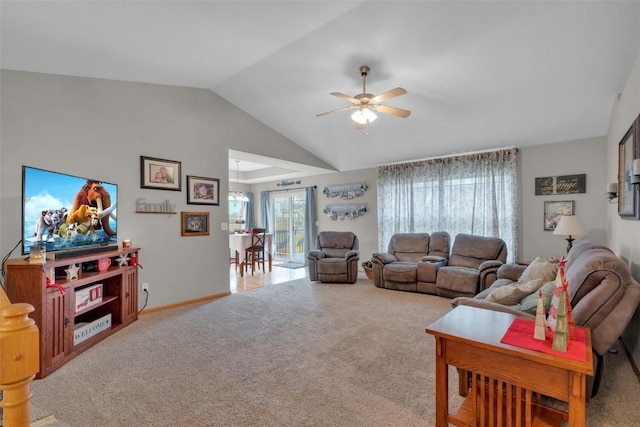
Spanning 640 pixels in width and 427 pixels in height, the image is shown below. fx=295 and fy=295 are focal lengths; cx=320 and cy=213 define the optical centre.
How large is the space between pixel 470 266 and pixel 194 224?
4333 mm

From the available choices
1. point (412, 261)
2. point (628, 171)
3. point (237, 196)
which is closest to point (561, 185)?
point (628, 171)

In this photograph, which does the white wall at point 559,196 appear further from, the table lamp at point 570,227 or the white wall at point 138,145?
the white wall at point 138,145

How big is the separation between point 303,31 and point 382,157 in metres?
3.37

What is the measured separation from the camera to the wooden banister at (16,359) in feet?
2.12

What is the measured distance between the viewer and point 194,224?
4.38 metres

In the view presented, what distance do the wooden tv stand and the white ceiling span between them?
196 centimetres

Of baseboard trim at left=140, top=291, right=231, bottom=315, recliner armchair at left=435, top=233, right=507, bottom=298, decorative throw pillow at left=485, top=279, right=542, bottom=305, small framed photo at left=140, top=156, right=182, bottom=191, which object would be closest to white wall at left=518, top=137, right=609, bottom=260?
recliner armchair at left=435, top=233, right=507, bottom=298

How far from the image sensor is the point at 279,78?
3916mm

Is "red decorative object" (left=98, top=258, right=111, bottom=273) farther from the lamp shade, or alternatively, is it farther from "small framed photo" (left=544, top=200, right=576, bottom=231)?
"small framed photo" (left=544, top=200, right=576, bottom=231)

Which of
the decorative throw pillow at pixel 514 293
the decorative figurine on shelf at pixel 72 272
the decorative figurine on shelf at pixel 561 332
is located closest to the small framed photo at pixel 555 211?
the decorative throw pillow at pixel 514 293

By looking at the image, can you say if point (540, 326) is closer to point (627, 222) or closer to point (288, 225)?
point (627, 222)

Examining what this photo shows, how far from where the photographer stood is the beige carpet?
72.4 inches

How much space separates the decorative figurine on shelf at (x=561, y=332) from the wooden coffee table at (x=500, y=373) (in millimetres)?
78

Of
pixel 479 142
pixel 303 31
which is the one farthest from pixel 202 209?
pixel 479 142
